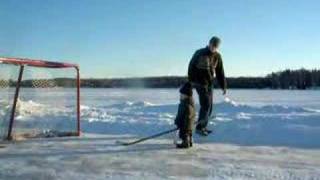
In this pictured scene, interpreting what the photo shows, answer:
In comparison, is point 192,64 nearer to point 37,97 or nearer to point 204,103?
point 204,103

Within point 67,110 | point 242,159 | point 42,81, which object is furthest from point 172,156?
point 67,110

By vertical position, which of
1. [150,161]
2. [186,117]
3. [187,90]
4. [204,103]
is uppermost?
[187,90]

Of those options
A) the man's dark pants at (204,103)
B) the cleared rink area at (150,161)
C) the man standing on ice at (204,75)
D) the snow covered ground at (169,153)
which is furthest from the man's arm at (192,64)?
the cleared rink area at (150,161)

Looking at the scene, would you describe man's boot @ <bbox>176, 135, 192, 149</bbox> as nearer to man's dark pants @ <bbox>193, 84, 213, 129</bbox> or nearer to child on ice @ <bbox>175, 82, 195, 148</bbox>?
child on ice @ <bbox>175, 82, 195, 148</bbox>

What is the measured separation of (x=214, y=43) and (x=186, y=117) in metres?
1.39

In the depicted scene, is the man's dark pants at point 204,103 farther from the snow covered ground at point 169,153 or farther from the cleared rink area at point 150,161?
the cleared rink area at point 150,161

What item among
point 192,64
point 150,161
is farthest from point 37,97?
point 150,161

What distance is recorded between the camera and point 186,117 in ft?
25.8

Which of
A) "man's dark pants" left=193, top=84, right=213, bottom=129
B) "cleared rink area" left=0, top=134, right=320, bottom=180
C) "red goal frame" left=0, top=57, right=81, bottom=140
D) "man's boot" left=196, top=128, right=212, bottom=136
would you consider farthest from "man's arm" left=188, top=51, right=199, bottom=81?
"red goal frame" left=0, top=57, right=81, bottom=140

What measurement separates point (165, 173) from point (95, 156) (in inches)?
58.4

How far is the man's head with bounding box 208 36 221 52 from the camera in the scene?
8625 millimetres

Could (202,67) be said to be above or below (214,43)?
below

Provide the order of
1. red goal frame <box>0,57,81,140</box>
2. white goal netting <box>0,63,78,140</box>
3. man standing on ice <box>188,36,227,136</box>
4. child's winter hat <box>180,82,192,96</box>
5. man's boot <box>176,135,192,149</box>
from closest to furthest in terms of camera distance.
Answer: man's boot <box>176,135,192,149</box> < child's winter hat <box>180,82,192,96</box> < man standing on ice <box>188,36,227,136</box> < red goal frame <box>0,57,81,140</box> < white goal netting <box>0,63,78,140</box>

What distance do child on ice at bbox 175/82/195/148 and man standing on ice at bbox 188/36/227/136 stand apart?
74 centimetres
